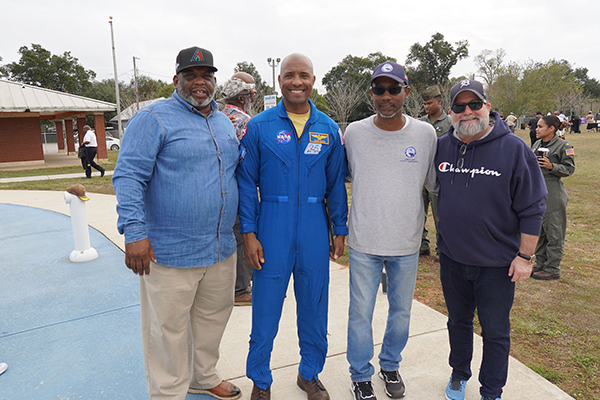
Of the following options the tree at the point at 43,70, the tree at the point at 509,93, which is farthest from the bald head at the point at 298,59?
the tree at the point at 43,70

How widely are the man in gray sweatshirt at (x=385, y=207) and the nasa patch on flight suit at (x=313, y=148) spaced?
29 centimetres

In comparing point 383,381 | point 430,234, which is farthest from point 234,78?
point 430,234

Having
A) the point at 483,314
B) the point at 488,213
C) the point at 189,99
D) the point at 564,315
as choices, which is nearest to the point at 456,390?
the point at 483,314

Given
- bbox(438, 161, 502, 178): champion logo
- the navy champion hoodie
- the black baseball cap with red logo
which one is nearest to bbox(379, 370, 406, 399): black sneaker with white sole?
the navy champion hoodie

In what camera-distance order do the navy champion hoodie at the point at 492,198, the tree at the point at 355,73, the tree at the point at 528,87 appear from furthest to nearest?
1. the tree at the point at 355,73
2. the tree at the point at 528,87
3. the navy champion hoodie at the point at 492,198

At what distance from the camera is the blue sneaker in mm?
2627

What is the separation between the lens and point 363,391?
2.62 metres

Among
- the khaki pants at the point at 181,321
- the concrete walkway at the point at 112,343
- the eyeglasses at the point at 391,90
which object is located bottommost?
the concrete walkway at the point at 112,343

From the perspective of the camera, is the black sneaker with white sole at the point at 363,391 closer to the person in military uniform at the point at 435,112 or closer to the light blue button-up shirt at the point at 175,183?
the light blue button-up shirt at the point at 175,183

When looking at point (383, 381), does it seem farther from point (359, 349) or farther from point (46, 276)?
point (46, 276)

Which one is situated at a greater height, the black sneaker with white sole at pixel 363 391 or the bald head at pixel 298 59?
the bald head at pixel 298 59

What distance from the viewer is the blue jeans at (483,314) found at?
2.41m

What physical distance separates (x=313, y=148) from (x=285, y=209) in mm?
435

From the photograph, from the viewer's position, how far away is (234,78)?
12.9 ft
